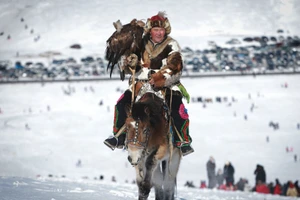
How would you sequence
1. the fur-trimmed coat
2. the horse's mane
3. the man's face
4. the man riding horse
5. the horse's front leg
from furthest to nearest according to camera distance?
the man's face < the fur-trimmed coat < the man riding horse < the horse's front leg < the horse's mane

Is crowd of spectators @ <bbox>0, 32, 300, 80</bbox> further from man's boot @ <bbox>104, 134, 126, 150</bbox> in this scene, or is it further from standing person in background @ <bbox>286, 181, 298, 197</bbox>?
man's boot @ <bbox>104, 134, 126, 150</bbox>

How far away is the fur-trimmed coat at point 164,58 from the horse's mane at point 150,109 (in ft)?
0.90

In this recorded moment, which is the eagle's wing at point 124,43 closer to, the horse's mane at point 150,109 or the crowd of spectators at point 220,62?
the horse's mane at point 150,109

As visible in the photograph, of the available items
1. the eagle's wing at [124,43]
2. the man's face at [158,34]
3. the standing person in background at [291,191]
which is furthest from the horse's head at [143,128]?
the standing person in background at [291,191]

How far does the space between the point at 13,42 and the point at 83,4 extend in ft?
66.2

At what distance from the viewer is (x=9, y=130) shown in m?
41.6

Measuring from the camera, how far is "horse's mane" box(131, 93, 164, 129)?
791 cm

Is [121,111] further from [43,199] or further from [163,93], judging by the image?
[43,199]

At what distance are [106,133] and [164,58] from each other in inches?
1337

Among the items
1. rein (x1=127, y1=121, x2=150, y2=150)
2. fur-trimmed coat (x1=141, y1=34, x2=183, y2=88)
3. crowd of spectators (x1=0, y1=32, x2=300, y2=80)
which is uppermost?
fur-trimmed coat (x1=141, y1=34, x2=183, y2=88)

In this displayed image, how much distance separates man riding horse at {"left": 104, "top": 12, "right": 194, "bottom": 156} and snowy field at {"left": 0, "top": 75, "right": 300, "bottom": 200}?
2225mm

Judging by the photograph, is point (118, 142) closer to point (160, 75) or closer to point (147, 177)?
point (147, 177)

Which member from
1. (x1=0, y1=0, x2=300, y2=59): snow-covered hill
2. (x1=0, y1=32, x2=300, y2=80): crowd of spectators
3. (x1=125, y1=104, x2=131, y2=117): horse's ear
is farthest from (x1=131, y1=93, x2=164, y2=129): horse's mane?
(x1=0, y1=0, x2=300, y2=59): snow-covered hill

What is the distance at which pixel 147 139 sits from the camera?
313 inches
